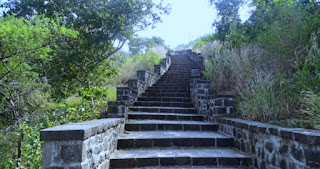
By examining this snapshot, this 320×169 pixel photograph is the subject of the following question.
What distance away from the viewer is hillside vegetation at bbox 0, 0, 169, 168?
6262mm

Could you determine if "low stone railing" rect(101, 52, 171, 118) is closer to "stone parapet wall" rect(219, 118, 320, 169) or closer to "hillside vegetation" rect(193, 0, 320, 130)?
"hillside vegetation" rect(193, 0, 320, 130)

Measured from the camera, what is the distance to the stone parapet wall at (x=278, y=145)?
79.7 inches

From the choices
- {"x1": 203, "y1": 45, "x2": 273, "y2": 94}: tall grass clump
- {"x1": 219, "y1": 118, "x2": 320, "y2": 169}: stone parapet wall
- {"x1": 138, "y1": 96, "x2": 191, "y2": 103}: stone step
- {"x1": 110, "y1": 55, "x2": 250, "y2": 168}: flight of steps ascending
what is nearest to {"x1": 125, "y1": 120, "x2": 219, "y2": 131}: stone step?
{"x1": 110, "y1": 55, "x2": 250, "y2": 168}: flight of steps ascending

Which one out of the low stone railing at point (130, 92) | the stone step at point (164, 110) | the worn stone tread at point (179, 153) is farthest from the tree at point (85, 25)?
the worn stone tread at point (179, 153)

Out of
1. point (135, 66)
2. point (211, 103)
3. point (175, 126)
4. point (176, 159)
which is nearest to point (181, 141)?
point (176, 159)

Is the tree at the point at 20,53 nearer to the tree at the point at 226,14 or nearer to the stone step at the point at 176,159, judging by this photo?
the stone step at the point at 176,159

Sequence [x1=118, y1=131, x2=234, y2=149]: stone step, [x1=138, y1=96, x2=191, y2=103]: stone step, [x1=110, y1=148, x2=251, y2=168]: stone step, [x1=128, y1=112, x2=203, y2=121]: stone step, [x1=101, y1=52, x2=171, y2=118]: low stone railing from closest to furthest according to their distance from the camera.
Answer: [x1=110, y1=148, x2=251, y2=168]: stone step → [x1=118, y1=131, x2=234, y2=149]: stone step → [x1=101, y1=52, x2=171, y2=118]: low stone railing → [x1=128, y1=112, x2=203, y2=121]: stone step → [x1=138, y1=96, x2=191, y2=103]: stone step

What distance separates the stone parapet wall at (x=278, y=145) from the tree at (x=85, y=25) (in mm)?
6100

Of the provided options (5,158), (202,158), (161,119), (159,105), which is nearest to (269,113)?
(202,158)

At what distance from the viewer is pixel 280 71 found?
4.34m

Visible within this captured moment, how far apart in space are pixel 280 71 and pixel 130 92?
397 cm

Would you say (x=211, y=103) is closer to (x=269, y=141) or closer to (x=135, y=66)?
(x=269, y=141)

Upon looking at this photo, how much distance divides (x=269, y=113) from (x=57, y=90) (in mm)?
8330

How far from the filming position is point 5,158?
5.96m
